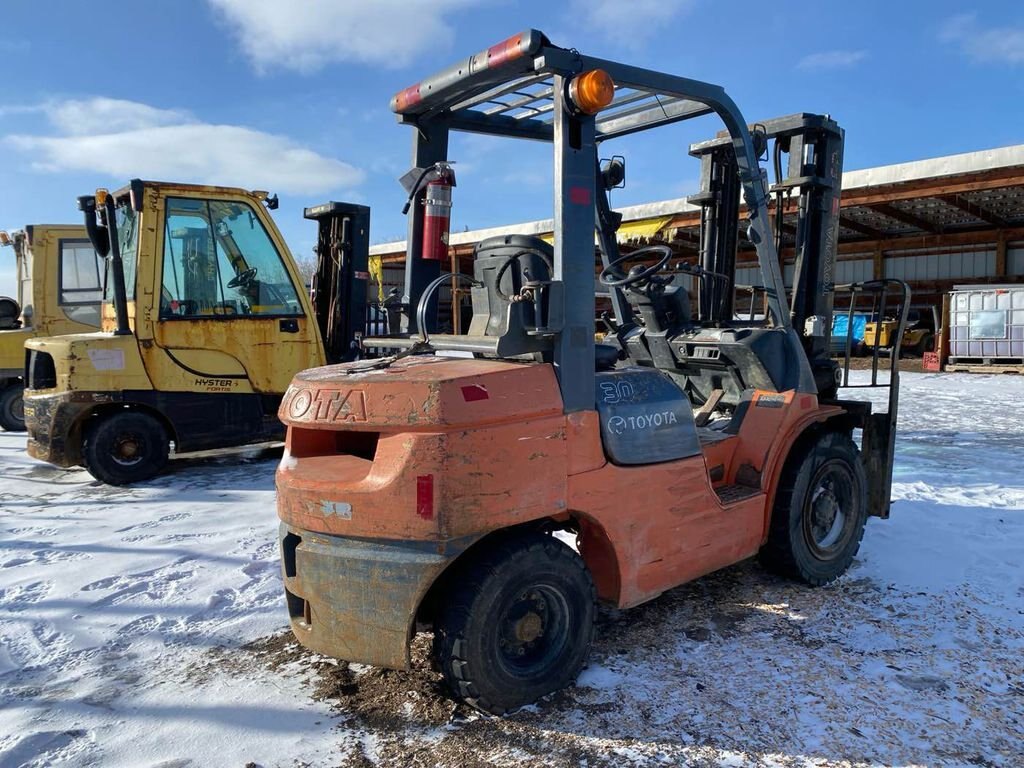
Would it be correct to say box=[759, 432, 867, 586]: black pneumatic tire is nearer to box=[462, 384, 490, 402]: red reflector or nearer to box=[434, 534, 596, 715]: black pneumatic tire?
box=[434, 534, 596, 715]: black pneumatic tire

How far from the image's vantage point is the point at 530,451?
9.64ft

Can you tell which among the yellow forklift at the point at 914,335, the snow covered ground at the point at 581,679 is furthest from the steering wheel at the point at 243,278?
the yellow forklift at the point at 914,335

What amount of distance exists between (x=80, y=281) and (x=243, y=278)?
443 cm

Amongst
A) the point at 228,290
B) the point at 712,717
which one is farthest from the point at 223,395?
the point at 712,717

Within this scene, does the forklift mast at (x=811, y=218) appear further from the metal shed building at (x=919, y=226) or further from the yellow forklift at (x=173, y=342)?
the metal shed building at (x=919, y=226)

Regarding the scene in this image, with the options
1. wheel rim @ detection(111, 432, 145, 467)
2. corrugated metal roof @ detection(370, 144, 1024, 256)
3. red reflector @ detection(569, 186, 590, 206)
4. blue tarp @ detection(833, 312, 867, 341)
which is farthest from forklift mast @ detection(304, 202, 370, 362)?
blue tarp @ detection(833, 312, 867, 341)

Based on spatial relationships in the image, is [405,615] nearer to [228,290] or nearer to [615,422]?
[615,422]

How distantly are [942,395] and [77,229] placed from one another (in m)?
13.8

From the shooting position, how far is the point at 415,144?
13.6ft

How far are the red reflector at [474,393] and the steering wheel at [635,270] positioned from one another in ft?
3.59

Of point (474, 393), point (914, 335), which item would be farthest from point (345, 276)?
point (914, 335)

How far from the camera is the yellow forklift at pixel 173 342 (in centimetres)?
690

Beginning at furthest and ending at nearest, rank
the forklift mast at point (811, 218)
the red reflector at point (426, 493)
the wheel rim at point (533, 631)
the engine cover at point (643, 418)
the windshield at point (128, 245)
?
the windshield at point (128, 245), the forklift mast at point (811, 218), the engine cover at point (643, 418), the wheel rim at point (533, 631), the red reflector at point (426, 493)

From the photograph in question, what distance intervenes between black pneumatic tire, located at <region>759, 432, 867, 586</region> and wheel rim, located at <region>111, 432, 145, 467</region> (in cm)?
560
